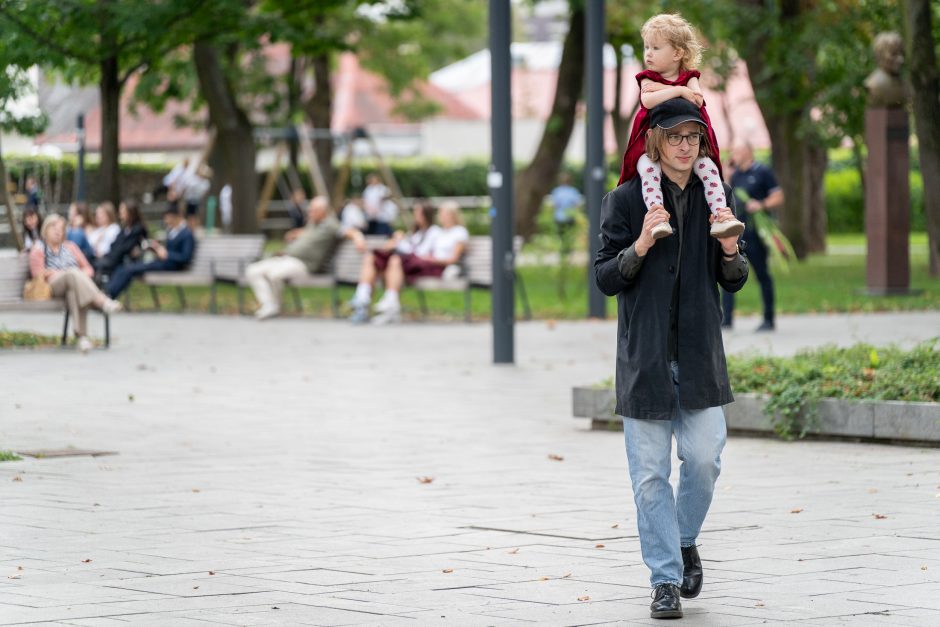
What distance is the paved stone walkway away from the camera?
233 inches

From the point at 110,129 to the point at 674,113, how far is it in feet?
64.6

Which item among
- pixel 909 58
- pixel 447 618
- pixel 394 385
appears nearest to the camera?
pixel 447 618

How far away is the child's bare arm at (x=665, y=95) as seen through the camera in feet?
18.6

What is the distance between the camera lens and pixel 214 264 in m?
22.8

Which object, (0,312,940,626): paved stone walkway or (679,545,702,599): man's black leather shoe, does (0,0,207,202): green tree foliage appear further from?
(679,545,702,599): man's black leather shoe

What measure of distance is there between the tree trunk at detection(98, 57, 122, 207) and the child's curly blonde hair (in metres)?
17.2

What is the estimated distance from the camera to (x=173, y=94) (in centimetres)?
2877

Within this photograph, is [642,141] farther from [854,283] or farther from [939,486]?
[854,283]

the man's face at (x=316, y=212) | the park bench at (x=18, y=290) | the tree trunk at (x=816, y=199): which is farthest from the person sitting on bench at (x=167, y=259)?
the tree trunk at (x=816, y=199)

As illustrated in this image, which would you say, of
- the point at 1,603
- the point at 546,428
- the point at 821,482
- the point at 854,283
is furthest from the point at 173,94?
the point at 1,603

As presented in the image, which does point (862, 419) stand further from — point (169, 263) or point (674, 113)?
point (169, 263)

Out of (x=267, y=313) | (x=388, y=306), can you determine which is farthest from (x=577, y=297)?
(x=267, y=313)

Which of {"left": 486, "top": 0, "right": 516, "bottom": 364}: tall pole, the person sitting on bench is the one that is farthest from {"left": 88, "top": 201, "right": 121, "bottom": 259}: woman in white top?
{"left": 486, "top": 0, "right": 516, "bottom": 364}: tall pole

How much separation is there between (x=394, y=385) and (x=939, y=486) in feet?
19.7
